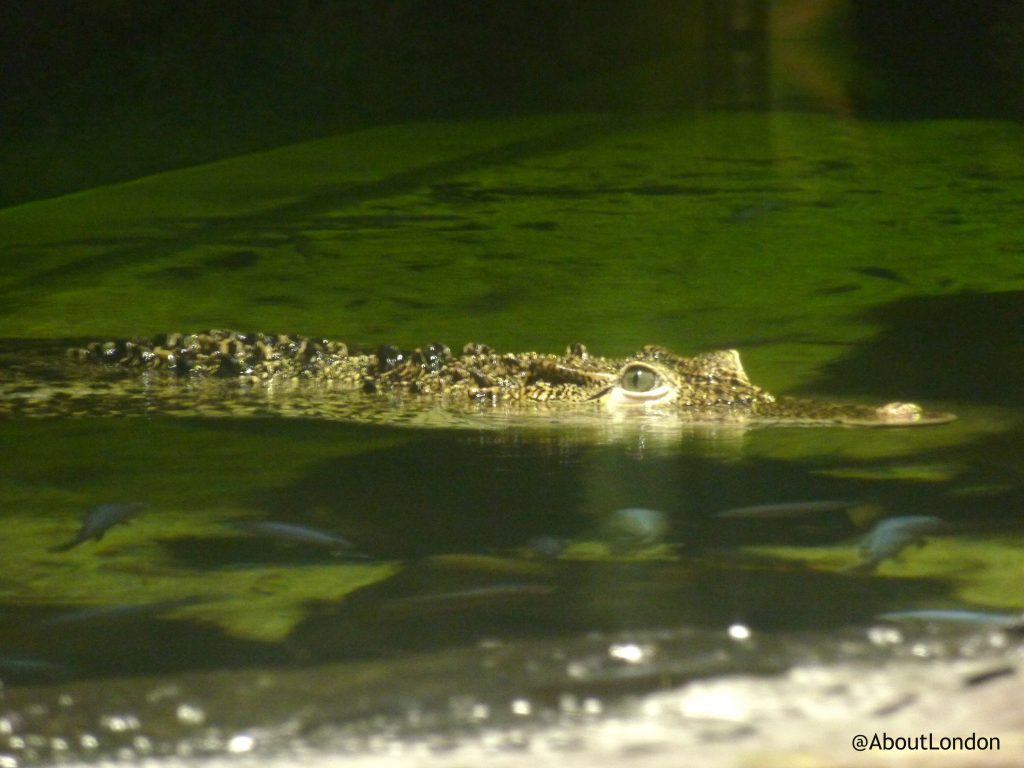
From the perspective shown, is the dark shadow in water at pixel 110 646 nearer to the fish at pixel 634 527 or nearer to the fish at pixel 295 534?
the fish at pixel 295 534

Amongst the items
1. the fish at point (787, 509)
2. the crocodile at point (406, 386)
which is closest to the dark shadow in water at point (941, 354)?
the crocodile at point (406, 386)

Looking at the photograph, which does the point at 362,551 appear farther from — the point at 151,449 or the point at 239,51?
the point at 239,51

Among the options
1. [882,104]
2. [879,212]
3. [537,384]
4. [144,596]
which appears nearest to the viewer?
[144,596]

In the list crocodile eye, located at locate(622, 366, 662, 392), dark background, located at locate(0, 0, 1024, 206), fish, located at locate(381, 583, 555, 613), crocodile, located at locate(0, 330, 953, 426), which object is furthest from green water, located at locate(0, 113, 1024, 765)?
dark background, located at locate(0, 0, 1024, 206)

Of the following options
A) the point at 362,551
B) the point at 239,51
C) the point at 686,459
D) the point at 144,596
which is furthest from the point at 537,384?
the point at 239,51

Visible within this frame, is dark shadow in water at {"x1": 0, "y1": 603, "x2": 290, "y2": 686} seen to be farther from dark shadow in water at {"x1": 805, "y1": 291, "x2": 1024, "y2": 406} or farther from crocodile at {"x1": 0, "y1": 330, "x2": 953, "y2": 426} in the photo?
dark shadow in water at {"x1": 805, "y1": 291, "x2": 1024, "y2": 406}
